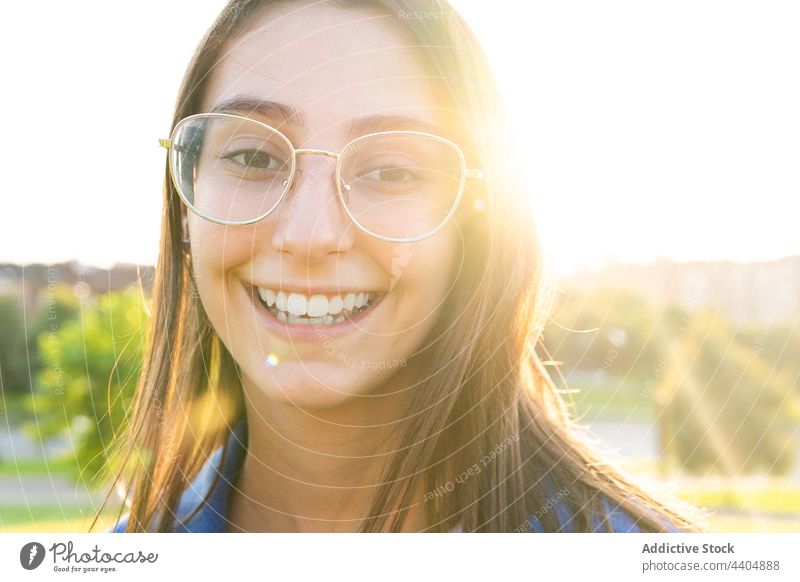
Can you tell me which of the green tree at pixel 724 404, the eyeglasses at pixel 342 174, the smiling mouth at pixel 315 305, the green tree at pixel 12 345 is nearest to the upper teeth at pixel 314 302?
the smiling mouth at pixel 315 305

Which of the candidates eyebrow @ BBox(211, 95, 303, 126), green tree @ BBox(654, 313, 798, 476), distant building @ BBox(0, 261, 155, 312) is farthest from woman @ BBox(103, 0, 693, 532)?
green tree @ BBox(654, 313, 798, 476)

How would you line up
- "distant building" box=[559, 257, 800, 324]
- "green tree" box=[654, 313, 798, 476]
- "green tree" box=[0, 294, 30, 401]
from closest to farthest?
"distant building" box=[559, 257, 800, 324] → "green tree" box=[654, 313, 798, 476] → "green tree" box=[0, 294, 30, 401]

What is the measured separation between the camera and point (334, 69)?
100cm

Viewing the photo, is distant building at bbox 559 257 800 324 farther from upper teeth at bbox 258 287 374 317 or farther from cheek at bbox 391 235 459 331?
upper teeth at bbox 258 287 374 317

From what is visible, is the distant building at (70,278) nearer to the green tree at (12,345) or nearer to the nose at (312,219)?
the green tree at (12,345)

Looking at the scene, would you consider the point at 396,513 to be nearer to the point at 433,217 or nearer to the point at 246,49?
the point at 433,217

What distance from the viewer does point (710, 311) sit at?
→ 16.1 feet

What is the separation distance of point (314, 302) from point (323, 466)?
1.00 ft

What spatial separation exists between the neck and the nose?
30cm

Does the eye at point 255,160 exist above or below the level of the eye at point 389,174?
above

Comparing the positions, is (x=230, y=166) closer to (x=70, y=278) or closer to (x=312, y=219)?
(x=312, y=219)

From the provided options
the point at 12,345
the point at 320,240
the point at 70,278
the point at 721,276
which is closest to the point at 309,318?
the point at 320,240

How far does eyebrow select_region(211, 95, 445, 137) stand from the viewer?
1010mm

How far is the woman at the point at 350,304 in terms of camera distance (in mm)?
1026
